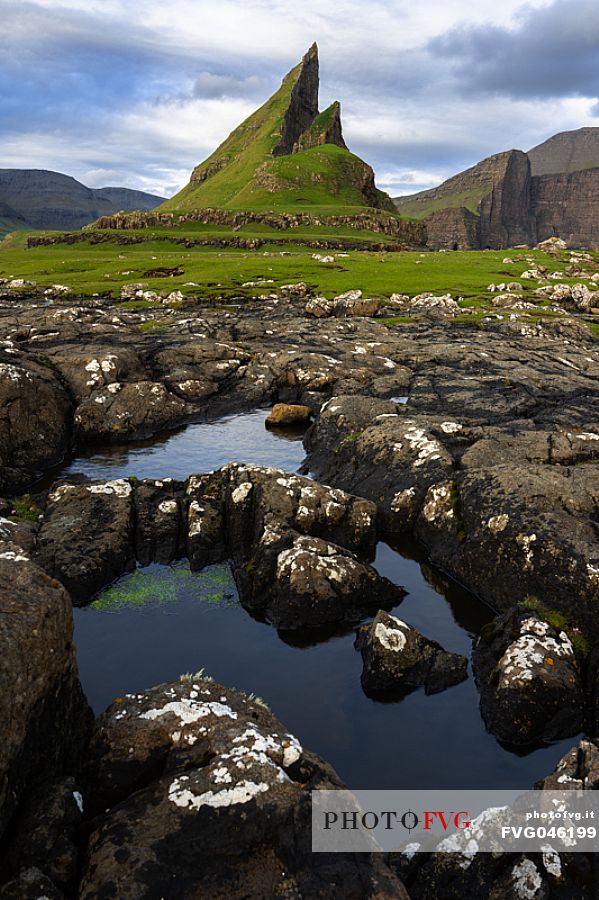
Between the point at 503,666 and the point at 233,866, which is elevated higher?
the point at 233,866

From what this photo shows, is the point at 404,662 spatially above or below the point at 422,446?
below

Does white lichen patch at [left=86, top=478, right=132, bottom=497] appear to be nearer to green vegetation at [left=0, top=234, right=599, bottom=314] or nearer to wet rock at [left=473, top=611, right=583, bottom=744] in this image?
wet rock at [left=473, top=611, right=583, bottom=744]

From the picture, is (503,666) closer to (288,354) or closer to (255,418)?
(255,418)

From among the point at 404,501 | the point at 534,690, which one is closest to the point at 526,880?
the point at 534,690

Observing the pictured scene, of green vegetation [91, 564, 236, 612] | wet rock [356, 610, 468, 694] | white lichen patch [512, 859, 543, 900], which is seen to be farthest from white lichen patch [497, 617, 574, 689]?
green vegetation [91, 564, 236, 612]

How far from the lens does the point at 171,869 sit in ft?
28.2

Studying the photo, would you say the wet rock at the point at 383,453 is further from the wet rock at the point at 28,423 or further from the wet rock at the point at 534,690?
the wet rock at the point at 28,423

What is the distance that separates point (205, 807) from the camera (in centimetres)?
941

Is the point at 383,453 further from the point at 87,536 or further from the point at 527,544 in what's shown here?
the point at 87,536

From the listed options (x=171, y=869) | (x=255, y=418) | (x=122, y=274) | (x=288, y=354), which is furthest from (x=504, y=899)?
(x=122, y=274)

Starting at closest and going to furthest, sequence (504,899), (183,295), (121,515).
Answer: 1. (504,899)
2. (121,515)
3. (183,295)

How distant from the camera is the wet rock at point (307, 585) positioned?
20281 mm

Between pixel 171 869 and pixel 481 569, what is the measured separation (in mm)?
15953

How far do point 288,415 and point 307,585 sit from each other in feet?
77.3
